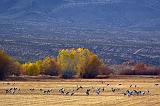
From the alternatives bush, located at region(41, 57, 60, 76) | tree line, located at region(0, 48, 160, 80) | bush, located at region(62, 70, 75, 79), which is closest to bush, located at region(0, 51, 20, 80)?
tree line, located at region(0, 48, 160, 80)

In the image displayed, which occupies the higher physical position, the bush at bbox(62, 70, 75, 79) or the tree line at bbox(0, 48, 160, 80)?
the tree line at bbox(0, 48, 160, 80)

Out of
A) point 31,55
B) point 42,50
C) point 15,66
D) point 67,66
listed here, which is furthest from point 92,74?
point 42,50

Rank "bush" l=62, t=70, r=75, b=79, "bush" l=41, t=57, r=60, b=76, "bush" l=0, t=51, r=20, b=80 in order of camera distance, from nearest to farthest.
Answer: "bush" l=0, t=51, r=20, b=80 < "bush" l=62, t=70, r=75, b=79 < "bush" l=41, t=57, r=60, b=76

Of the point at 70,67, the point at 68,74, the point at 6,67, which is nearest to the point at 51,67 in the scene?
the point at 70,67

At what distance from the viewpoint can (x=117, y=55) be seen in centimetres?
17212

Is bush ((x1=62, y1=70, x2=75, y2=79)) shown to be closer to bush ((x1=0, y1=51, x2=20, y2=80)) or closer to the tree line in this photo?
the tree line

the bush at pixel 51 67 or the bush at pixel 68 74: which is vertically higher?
the bush at pixel 51 67

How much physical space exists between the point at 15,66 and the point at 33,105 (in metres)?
61.5

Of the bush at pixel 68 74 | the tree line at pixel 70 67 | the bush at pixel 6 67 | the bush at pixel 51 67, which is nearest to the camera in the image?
the bush at pixel 6 67

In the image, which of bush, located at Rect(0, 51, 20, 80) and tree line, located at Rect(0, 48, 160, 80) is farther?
tree line, located at Rect(0, 48, 160, 80)

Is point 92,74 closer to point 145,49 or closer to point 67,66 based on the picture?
point 67,66

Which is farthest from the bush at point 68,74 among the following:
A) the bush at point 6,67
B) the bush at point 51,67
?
the bush at point 6,67

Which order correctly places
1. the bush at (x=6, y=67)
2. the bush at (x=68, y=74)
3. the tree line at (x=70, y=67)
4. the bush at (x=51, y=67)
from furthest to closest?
the bush at (x=51, y=67) → the tree line at (x=70, y=67) → the bush at (x=68, y=74) → the bush at (x=6, y=67)

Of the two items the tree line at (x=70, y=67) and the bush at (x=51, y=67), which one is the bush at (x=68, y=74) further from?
the bush at (x=51, y=67)
